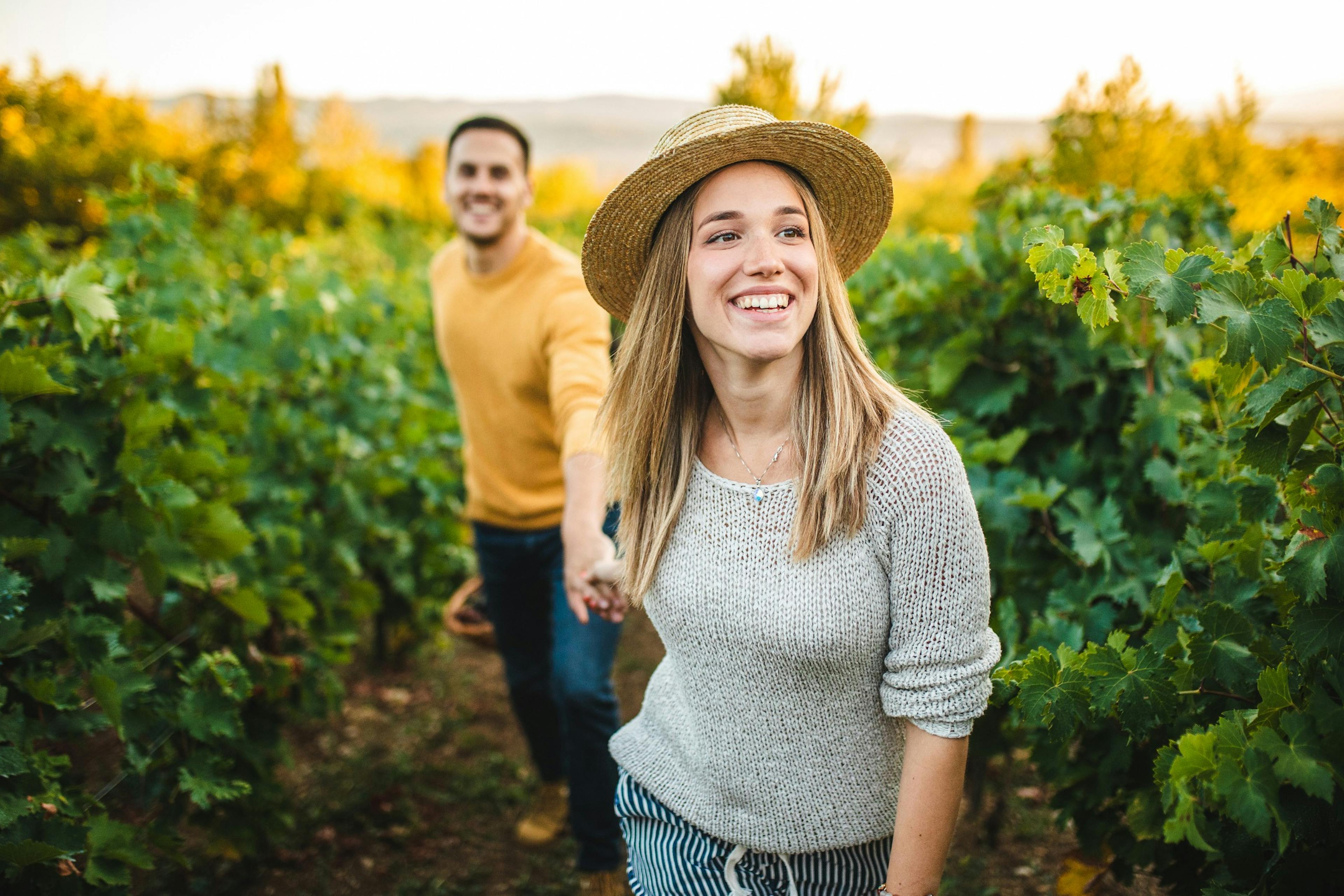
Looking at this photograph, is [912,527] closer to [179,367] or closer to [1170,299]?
[1170,299]

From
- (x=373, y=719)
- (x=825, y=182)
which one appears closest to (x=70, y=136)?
(x=373, y=719)

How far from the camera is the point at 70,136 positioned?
13.2 meters

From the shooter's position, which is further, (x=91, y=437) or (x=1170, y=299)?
(x=91, y=437)

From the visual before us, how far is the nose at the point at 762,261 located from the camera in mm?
1539

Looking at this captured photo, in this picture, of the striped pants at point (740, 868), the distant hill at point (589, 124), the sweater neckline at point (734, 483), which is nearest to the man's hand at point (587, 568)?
the sweater neckline at point (734, 483)

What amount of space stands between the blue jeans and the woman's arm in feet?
3.32

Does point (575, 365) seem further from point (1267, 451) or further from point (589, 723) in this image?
point (1267, 451)

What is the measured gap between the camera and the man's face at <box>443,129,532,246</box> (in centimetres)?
315

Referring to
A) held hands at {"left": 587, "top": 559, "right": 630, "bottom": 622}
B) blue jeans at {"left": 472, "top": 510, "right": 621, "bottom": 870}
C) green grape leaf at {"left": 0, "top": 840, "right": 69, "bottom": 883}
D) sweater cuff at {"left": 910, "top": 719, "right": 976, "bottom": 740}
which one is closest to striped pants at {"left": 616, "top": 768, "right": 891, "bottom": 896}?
sweater cuff at {"left": 910, "top": 719, "right": 976, "bottom": 740}

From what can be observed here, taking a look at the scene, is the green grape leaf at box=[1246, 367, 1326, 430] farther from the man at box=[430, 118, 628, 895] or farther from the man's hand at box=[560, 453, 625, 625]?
the man at box=[430, 118, 628, 895]

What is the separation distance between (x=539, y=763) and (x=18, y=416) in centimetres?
216

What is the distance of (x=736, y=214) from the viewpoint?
160 cm

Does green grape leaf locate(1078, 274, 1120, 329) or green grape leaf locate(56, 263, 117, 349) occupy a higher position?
green grape leaf locate(1078, 274, 1120, 329)

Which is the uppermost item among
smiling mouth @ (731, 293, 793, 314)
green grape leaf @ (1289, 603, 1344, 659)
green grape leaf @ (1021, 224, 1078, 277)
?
green grape leaf @ (1021, 224, 1078, 277)
